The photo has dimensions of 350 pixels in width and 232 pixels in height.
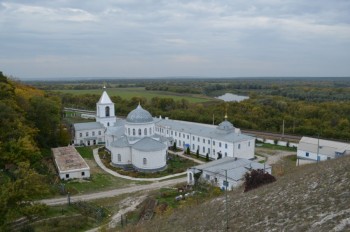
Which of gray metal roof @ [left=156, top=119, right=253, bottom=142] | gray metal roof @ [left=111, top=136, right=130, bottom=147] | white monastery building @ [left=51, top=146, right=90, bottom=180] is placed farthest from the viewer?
gray metal roof @ [left=156, top=119, right=253, bottom=142]

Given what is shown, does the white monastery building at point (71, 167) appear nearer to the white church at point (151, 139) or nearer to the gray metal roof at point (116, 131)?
the white church at point (151, 139)

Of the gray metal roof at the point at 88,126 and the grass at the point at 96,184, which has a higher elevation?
the gray metal roof at the point at 88,126

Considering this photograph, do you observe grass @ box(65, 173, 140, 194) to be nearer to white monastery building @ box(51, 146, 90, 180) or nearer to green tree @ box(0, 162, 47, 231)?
white monastery building @ box(51, 146, 90, 180)

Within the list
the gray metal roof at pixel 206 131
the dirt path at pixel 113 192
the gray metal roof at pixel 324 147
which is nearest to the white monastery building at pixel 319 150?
the gray metal roof at pixel 324 147

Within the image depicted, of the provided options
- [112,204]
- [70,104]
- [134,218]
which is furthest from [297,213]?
[70,104]

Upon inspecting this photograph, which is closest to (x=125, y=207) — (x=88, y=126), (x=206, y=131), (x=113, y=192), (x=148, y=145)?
(x=113, y=192)

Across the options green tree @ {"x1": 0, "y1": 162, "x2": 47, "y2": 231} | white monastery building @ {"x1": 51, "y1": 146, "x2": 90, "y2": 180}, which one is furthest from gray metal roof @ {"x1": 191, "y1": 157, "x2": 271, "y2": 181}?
green tree @ {"x1": 0, "y1": 162, "x2": 47, "y2": 231}
